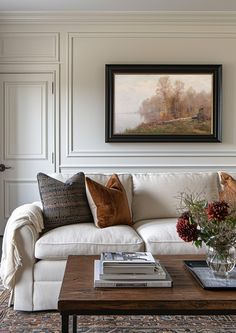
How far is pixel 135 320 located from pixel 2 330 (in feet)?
2.57

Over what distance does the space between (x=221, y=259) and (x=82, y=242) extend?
108cm

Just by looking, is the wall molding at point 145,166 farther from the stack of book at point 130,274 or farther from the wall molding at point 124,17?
the stack of book at point 130,274

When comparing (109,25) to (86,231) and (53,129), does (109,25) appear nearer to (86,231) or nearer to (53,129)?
(53,129)

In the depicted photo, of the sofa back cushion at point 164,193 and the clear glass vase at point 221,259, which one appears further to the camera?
the sofa back cushion at point 164,193

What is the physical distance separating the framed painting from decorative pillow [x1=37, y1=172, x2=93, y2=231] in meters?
1.53

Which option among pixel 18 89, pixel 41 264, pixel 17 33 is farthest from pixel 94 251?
pixel 17 33

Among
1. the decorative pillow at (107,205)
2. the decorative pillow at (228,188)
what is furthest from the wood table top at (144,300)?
the decorative pillow at (228,188)

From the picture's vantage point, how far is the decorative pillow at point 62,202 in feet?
10.2

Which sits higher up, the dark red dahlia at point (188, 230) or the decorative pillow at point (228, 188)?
the decorative pillow at point (228, 188)

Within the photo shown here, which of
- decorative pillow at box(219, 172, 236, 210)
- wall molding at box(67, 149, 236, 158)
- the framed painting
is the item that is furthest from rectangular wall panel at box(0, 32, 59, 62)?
decorative pillow at box(219, 172, 236, 210)

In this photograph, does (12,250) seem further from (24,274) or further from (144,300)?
(144,300)

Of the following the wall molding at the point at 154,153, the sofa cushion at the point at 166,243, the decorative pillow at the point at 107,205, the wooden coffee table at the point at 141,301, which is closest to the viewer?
the wooden coffee table at the point at 141,301

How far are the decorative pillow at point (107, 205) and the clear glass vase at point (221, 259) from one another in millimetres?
1181

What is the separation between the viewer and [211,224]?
6.31ft
